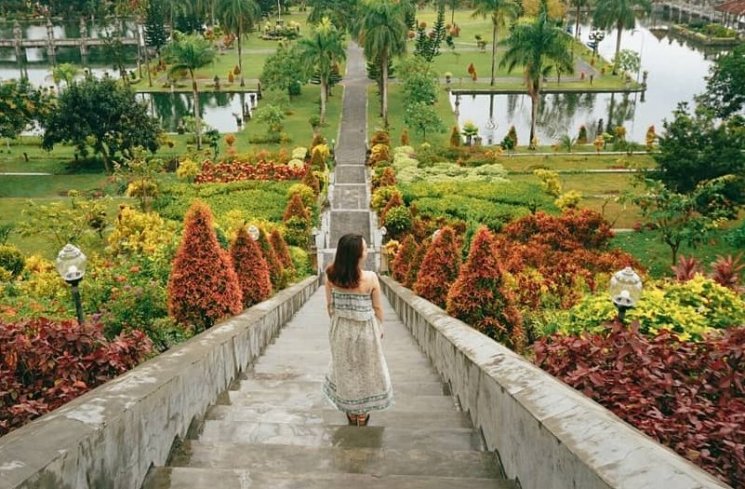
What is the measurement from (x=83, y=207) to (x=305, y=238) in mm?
6743

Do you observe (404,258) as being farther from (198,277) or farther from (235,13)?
(235,13)

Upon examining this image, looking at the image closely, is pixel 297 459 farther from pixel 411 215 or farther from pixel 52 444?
pixel 411 215

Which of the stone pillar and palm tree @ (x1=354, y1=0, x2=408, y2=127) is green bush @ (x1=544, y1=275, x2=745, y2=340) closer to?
palm tree @ (x1=354, y1=0, x2=408, y2=127)

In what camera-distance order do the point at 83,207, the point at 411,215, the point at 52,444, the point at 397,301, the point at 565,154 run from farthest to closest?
the point at 565,154 < the point at 411,215 < the point at 83,207 < the point at 397,301 < the point at 52,444

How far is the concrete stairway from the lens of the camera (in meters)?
3.90

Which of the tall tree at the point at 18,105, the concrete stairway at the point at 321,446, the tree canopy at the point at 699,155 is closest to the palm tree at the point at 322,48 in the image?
the tall tree at the point at 18,105

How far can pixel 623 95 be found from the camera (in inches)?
1953

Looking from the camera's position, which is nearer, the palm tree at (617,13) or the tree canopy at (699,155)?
the tree canopy at (699,155)

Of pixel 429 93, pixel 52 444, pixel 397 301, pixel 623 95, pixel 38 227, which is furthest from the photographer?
pixel 623 95

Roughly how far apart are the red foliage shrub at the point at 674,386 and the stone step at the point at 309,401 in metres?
1.14

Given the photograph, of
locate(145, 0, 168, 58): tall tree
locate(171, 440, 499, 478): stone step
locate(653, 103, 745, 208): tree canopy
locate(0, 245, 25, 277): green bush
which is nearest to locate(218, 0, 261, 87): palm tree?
locate(145, 0, 168, 58): tall tree

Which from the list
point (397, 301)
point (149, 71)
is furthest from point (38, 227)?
point (149, 71)

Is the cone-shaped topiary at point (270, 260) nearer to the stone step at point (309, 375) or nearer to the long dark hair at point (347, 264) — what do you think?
the stone step at point (309, 375)

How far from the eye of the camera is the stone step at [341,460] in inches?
170
